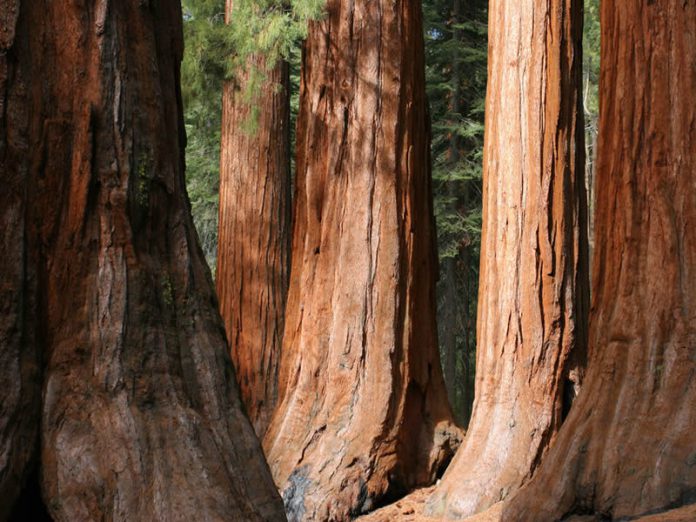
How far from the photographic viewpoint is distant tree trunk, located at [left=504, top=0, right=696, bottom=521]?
247 inches

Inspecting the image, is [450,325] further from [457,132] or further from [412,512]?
[412,512]

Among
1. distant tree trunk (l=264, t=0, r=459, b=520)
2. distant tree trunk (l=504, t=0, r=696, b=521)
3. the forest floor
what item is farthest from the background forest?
distant tree trunk (l=504, t=0, r=696, b=521)

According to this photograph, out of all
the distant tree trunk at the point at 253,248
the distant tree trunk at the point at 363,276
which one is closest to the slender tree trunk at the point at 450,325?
the distant tree trunk at the point at 253,248

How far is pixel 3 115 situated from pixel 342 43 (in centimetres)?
617

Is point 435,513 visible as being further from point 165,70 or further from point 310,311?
point 165,70

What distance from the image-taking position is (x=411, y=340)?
395 inches

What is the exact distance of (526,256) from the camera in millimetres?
9531

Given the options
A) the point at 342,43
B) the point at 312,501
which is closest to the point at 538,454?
the point at 312,501

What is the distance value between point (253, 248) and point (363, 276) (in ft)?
14.7

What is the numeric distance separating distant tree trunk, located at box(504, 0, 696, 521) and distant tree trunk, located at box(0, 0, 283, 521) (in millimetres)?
2380

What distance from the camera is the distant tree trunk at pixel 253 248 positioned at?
14016 mm

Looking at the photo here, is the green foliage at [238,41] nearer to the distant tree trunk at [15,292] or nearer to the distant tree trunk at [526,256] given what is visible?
the distant tree trunk at [526,256]

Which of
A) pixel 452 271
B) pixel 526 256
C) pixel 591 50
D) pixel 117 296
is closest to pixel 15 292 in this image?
pixel 117 296

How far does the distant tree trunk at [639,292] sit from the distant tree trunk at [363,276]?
2.76 meters
